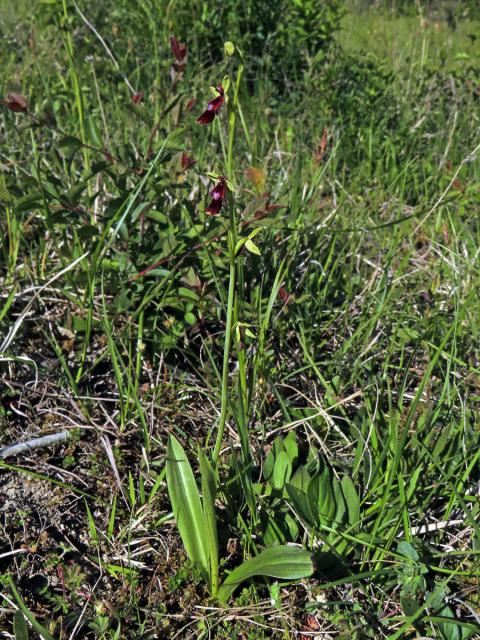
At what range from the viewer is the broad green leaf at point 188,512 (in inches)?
49.0

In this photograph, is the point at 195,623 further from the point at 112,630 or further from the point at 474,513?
the point at 474,513

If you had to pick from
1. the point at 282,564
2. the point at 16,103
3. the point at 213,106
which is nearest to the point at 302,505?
the point at 282,564

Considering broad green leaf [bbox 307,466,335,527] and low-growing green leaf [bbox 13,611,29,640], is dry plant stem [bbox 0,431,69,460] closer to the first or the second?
low-growing green leaf [bbox 13,611,29,640]

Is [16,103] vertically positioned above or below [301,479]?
above

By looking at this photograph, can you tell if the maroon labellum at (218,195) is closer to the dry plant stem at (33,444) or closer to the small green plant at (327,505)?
the small green plant at (327,505)

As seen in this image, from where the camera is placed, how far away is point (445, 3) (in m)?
6.03

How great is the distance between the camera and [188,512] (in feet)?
4.11

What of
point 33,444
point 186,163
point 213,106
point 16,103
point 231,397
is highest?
point 213,106

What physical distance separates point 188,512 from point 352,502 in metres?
0.34

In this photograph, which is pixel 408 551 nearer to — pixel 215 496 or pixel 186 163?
pixel 215 496

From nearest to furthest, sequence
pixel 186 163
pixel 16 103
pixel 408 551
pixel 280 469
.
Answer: pixel 408 551 < pixel 280 469 < pixel 16 103 < pixel 186 163

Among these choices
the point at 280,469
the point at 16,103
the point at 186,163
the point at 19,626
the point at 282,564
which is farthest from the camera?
the point at 186,163

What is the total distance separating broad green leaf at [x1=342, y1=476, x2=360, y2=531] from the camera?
1.31 m

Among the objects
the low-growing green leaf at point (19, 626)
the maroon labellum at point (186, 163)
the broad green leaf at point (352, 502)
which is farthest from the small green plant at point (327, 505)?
the maroon labellum at point (186, 163)
